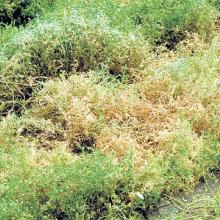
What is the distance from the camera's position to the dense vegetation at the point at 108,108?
11.9 feet

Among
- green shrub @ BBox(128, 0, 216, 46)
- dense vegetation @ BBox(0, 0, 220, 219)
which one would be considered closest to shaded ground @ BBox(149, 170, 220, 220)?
dense vegetation @ BBox(0, 0, 220, 219)

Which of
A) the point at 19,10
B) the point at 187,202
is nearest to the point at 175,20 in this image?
the point at 19,10

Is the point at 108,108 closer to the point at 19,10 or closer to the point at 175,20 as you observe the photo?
the point at 175,20

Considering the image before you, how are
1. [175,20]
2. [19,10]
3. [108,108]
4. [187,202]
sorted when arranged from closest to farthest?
[187,202], [108,108], [175,20], [19,10]

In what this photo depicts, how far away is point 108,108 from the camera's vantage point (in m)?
4.50

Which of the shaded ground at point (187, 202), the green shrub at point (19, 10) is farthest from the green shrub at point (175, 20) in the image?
the shaded ground at point (187, 202)

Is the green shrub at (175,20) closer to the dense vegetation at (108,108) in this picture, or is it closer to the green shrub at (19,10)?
the dense vegetation at (108,108)

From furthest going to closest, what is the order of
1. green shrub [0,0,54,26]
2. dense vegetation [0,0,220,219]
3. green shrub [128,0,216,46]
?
green shrub [0,0,54,26], green shrub [128,0,216,46], dense vegetation [0,0,220,219]

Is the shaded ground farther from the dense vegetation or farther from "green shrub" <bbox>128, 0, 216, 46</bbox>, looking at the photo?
"green shrub" <bbox>128, 0, 216, 46</bbox>

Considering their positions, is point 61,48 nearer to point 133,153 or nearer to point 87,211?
point 133,153

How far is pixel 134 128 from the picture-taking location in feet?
14.5

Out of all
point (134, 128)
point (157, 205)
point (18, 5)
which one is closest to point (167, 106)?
point (134, 128)

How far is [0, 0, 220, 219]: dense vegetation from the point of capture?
364 centimetres

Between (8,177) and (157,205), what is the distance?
0.89 metres
